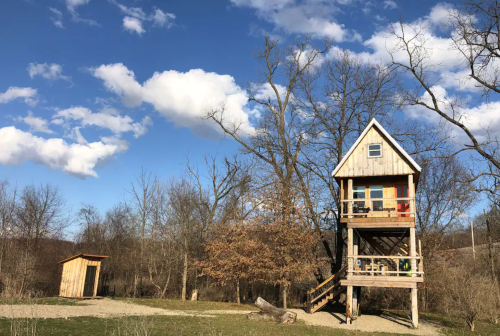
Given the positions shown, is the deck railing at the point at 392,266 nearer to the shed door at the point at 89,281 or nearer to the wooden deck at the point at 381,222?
the wooden deck at the point at 381,222

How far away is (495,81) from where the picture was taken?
61.7 ft

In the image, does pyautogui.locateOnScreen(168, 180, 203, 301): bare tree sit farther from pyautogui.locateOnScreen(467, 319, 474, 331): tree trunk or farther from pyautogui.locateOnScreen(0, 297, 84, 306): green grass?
pyautogui.locateOnScreen(467, 319, 474, 331): tree trunk

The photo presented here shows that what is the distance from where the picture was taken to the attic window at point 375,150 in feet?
63.1

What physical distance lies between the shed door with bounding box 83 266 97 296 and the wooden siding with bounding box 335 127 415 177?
635 inches

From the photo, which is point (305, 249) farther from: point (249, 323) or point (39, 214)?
point (39, 214)

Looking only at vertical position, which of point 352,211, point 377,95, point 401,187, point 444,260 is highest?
point 377,95

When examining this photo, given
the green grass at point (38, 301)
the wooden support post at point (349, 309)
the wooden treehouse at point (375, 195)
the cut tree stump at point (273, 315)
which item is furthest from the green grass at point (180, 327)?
the green grass at point (38, 301)

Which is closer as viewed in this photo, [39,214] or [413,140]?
[413,140]

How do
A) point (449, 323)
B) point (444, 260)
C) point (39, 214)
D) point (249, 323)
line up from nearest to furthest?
point (249, 323), point (449, 323), point (444, 260), point (39, 214)

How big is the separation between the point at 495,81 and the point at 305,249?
13.3m

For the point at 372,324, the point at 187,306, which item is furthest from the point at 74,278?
the point at 372,324

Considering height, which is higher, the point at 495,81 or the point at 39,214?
the point at 495,81

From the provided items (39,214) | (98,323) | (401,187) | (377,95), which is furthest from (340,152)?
(39,214)

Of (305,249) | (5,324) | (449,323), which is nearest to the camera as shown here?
(5,324)
